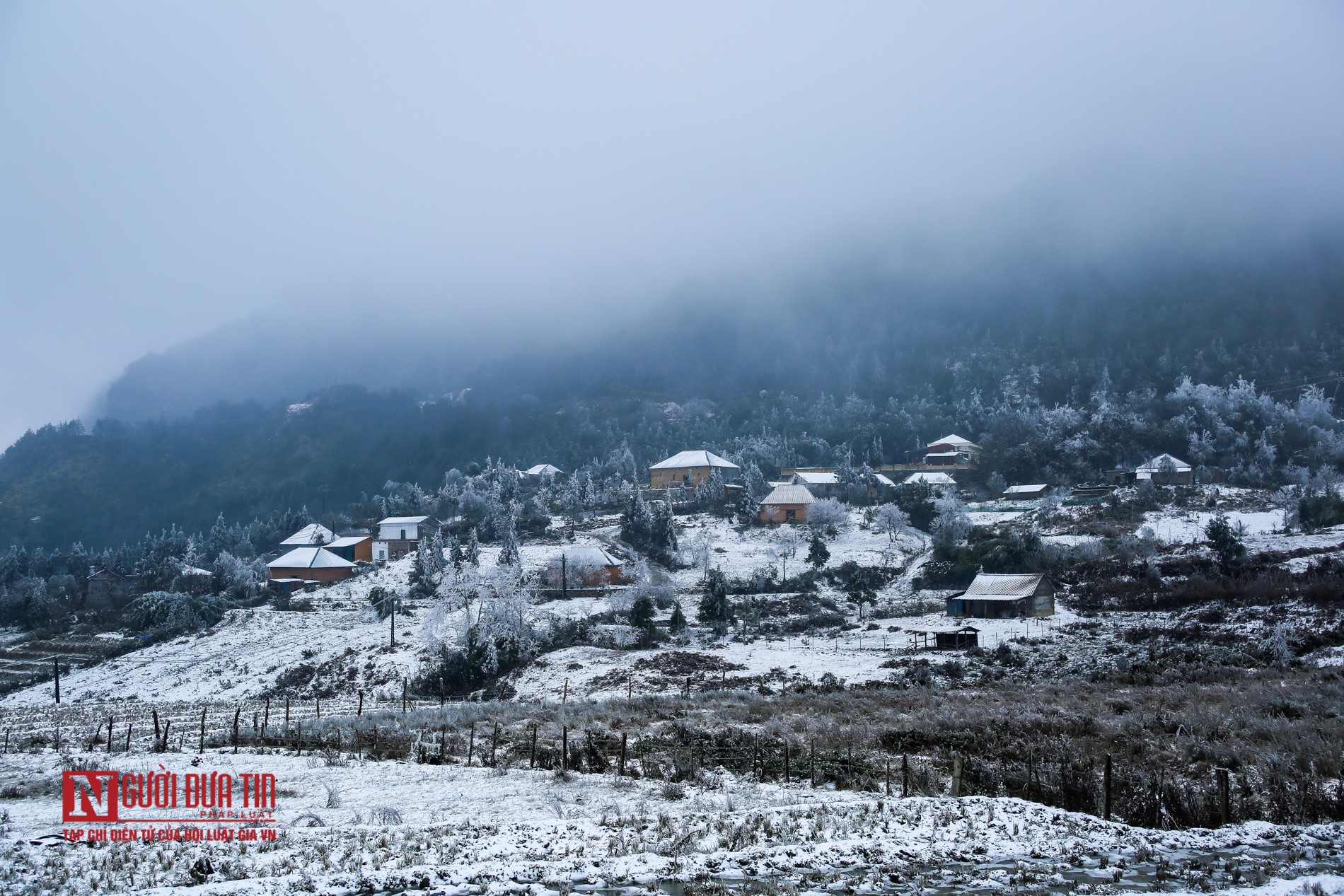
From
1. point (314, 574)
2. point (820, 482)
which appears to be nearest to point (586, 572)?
point (314, 574)

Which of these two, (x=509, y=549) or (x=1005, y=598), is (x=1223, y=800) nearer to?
(x=1005, y=598)

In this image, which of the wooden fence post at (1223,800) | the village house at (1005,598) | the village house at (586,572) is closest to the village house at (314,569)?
the village house at (586,572)

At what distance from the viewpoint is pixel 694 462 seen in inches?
4050

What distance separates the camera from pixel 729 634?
4759 centimetres

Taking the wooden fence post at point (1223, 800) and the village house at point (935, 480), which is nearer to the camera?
the wooden fence post at point (1223, 800)

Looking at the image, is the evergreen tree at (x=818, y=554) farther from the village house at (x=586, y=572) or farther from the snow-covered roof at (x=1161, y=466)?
the snow-covered roof at (x=1161, y=466)

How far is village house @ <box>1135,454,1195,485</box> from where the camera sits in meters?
76.6

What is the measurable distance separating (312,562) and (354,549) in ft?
20.8

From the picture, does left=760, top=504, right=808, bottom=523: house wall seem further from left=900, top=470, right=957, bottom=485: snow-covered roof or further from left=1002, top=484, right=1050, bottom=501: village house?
left=1002, top=484, right=1050, bottom=501: village house

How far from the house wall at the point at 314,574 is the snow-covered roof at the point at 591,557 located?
85.3 feet

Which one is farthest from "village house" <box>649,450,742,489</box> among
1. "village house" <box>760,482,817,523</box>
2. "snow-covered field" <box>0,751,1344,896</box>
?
"snow-covered field" <box>0,751,1344,896</box>

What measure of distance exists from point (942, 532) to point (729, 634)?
2676 centimetres

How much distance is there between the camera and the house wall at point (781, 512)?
76.3 meters

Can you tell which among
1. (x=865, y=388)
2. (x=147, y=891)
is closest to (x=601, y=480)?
(x=865, y=388)
